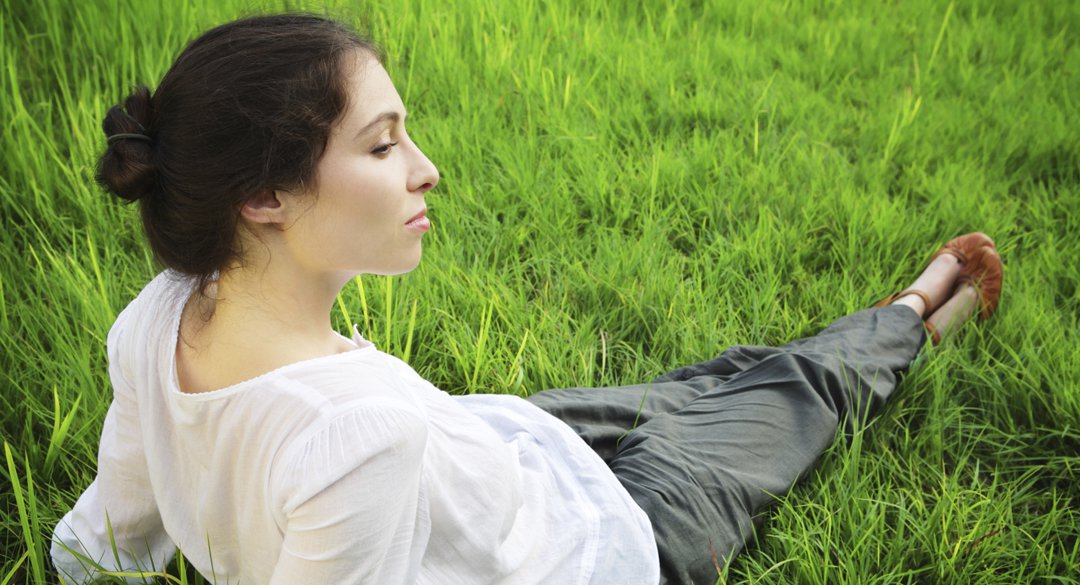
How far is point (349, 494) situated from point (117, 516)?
710 mm

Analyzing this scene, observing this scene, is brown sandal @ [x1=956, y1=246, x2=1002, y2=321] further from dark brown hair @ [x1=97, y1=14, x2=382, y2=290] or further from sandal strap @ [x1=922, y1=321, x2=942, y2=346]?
dark brown hair @ [x1=97, y1=14, x2=382, y2=290]

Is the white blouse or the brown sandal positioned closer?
the white blouse

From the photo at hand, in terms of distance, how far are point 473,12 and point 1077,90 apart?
258 centimetres

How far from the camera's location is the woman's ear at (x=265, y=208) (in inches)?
46.4

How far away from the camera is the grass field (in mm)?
1914

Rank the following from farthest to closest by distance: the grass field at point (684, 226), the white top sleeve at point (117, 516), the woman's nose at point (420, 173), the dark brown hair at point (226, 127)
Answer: the grass field at point (684, 226), the white top sleeve at point (117, 516), the woman's nose at point (420, 173), the dark brown hair at point (226, 127)

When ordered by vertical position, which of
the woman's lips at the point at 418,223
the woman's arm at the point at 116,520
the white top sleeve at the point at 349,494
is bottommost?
the woman's arm at the point at 116,520

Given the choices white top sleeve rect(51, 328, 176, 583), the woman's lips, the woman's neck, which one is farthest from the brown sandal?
white top sleeve rect(51, 328, 176, 583)

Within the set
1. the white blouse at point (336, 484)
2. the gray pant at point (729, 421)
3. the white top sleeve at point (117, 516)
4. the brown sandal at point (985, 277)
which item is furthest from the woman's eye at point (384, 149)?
the brown sandal at point (985, 277)

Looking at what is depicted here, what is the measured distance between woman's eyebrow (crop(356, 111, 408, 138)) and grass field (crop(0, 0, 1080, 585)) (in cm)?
85

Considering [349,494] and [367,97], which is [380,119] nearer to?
[367,97]

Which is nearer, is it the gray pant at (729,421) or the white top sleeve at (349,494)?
the white top sleeve at (349,494)

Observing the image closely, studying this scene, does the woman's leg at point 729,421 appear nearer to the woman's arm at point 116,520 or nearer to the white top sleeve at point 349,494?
the white top sleeve at point 349,494

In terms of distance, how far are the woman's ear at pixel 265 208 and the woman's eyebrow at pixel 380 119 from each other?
143mm
